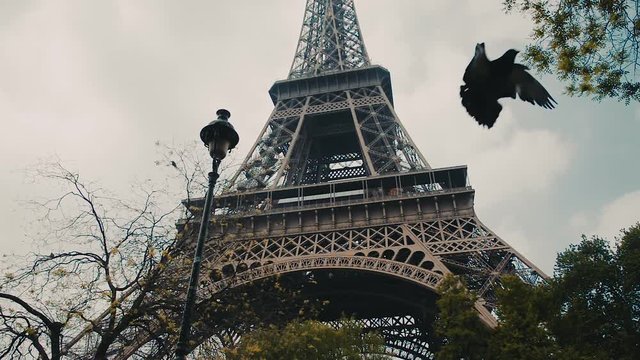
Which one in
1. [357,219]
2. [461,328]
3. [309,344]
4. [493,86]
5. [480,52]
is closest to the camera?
[480,52]

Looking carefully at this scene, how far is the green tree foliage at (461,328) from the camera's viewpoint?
758 inches

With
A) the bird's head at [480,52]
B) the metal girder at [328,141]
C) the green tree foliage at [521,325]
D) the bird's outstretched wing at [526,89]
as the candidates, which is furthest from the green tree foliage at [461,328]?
the bird's head at [480,52]

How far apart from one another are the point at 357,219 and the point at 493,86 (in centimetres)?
2161

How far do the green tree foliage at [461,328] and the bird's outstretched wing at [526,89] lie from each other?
49.0 ft

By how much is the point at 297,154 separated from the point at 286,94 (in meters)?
5.43

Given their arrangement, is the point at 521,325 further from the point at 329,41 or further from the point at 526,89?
the point at 329,41

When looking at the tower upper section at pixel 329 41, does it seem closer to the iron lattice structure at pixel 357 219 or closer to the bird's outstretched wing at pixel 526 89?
the iron lattice structure at pixel 357 219

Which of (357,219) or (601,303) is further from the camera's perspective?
(357,219)

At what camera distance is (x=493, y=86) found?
5.91m

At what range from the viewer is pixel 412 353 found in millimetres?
32594

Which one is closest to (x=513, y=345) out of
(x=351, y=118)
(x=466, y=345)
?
(x=466, y=345)

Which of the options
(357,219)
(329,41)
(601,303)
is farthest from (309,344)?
(329,41)

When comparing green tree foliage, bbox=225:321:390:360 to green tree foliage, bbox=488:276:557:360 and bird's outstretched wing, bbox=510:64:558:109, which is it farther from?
bird's outstretched wing, bbox=510:64:558:109

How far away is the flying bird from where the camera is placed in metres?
5.70
